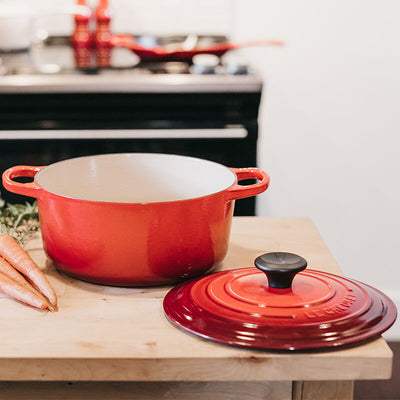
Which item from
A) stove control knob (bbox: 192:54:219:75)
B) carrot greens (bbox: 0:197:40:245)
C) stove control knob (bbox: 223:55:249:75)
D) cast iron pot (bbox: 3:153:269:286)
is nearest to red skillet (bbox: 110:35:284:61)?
stove control knob (bbox: 192:54:219:75)

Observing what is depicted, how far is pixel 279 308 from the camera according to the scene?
2.27 feet

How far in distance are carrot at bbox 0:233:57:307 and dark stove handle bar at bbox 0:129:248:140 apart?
1.16 meters

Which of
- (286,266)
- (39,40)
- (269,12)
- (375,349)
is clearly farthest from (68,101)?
(375,349)

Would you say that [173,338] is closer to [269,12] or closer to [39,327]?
[39,327]

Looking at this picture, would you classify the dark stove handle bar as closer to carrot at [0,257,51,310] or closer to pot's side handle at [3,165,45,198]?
pot's side handle at [3,165,45,198]

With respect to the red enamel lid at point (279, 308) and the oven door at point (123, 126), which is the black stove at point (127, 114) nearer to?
the oven door at point (123, 126)

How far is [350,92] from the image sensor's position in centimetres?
251

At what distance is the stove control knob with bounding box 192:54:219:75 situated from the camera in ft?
6.77

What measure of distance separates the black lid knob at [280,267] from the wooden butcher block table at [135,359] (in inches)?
4.4

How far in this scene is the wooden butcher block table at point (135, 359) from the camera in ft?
2.06

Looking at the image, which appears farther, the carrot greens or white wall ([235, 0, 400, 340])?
white wall ([235, 0, 400, 340])

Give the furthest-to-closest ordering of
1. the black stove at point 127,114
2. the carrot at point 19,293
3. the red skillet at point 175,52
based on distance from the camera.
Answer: the red skillet at point 175,52 < the black stove at point 127,114 < the carrot at point 19,293

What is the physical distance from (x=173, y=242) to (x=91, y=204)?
0.38 feet

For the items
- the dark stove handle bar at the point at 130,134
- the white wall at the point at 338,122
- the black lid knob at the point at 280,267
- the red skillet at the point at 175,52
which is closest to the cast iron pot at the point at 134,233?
the black lid knob at the point at 280,267
